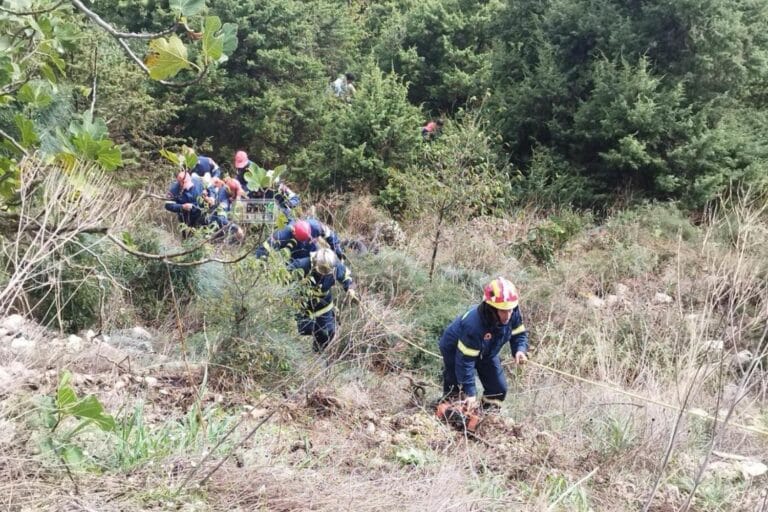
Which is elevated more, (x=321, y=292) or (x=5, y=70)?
(x=5, y=70)

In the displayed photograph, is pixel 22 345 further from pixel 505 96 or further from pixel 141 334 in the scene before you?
pixel 505 96

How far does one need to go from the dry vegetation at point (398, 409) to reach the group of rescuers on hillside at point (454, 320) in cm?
34

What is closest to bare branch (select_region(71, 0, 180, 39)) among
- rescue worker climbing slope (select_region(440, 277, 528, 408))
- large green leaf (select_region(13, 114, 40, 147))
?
large green leaf (select_region(13, 114, 40, 147))

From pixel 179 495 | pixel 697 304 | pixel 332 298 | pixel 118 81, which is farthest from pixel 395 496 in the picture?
pixel 118 81

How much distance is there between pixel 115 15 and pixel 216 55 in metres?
14.7

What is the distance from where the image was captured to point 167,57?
5.92 feet

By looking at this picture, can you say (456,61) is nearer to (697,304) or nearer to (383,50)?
(383,50)

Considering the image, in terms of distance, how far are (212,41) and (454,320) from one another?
4693 mm

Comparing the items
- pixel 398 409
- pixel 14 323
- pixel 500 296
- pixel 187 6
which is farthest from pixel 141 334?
pixel 187 6

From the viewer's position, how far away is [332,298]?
23.4ft

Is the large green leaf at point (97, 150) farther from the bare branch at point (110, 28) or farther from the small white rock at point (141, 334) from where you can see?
the small white rock at point (141, 334)

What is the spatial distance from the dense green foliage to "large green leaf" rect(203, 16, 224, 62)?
256 inches

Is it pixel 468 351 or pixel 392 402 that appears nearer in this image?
pixel 468 351

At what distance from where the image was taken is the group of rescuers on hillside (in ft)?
16.8
